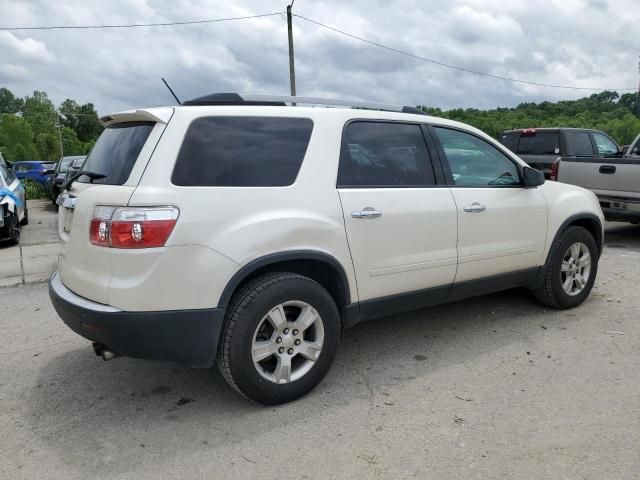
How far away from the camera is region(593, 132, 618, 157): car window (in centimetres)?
1117

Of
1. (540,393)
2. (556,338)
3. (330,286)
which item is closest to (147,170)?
(330,286)

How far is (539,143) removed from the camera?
1065 cm

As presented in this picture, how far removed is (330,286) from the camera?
3.44 metres

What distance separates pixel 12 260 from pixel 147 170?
21.0 feet

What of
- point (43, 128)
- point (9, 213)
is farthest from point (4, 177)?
point (43, 128)

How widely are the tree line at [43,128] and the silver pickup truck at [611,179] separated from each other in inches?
1662

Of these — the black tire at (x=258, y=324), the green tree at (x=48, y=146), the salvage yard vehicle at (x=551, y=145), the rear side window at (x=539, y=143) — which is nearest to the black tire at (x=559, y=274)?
the black tire at (x=258, y=324)

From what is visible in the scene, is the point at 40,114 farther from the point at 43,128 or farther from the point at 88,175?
the point at 88,175

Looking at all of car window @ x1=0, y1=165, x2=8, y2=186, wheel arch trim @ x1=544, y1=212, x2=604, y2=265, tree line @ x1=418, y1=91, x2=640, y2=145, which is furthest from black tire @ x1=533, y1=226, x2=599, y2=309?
tree line @ x1=418, y1=91, x2=640, y2=145

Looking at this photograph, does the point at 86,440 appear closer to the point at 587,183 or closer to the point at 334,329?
the point at 334,329

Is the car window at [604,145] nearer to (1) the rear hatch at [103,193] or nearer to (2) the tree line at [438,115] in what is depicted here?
(2) the tree line at [438,115]

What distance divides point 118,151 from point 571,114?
43.7 m

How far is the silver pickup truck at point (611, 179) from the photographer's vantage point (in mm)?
7605

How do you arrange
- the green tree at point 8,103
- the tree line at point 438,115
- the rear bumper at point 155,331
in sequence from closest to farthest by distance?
the rear bumper at point 155,331, the tree line at point 438,115, the green tree at point 8,103
